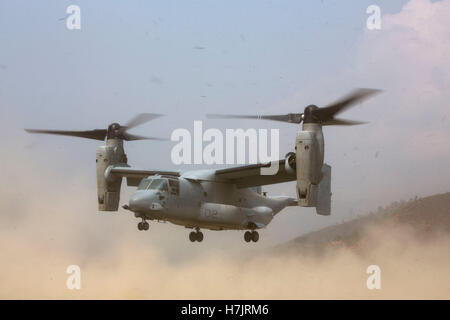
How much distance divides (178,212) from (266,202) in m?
4.97

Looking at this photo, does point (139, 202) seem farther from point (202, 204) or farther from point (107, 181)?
point (107, 181)

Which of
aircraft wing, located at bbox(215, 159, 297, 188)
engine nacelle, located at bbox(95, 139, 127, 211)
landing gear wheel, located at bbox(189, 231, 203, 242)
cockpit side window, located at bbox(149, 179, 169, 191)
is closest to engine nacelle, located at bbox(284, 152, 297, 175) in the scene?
aircraft wing, located at bbox(215, 159, 297, 188)

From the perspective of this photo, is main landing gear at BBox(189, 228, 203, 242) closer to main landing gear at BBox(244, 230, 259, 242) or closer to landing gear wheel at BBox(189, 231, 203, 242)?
landing gear wheel at BBox(189, 231, 203, 242)

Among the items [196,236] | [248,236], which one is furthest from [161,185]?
[248,236]

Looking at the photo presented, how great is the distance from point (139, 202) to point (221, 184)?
14.6 feet

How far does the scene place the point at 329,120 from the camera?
27.2 meters

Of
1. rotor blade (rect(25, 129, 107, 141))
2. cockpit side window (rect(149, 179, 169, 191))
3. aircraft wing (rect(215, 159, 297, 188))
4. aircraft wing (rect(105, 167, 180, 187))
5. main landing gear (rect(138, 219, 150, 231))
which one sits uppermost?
rotor blade (rect(25, 129, 107, 141))

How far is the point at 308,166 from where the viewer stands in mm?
26250

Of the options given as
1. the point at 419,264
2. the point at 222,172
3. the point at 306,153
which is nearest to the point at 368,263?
the point at 419,264

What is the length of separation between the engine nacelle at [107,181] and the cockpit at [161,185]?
3557 millimetres

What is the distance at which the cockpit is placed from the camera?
29.9 meters

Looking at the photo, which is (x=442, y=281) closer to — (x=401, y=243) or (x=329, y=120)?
(x=401, y=243)

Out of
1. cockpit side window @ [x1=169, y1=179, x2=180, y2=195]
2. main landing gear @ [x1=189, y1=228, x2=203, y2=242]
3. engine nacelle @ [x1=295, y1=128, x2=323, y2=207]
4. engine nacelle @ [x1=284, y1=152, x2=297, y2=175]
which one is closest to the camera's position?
engine nacelle @ [x1=295, y1=128, x2=323, y2=207]

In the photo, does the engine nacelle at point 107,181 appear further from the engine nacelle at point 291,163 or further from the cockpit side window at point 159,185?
the engine nacelle at point 291,163
